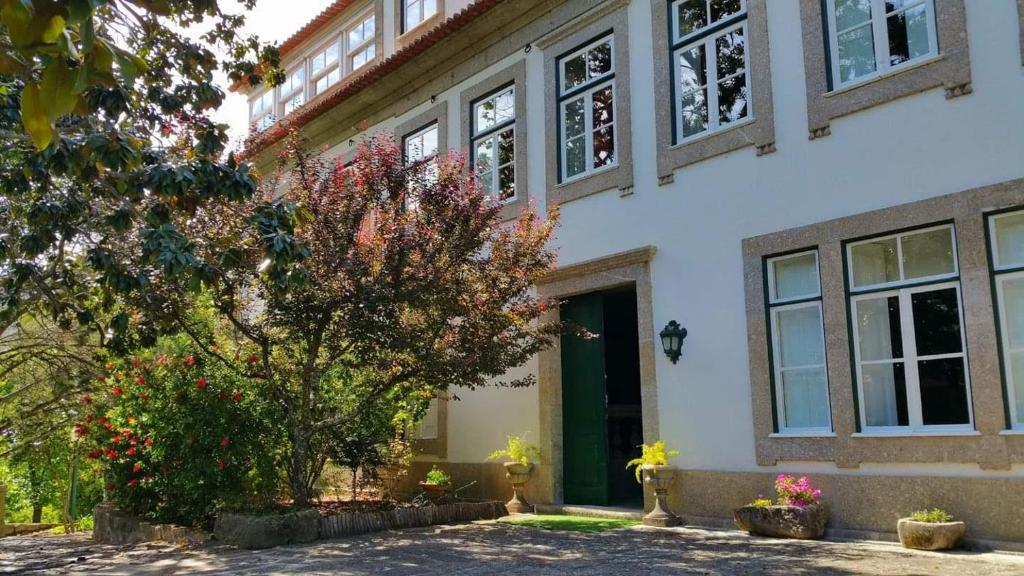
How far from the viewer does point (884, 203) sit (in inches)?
323

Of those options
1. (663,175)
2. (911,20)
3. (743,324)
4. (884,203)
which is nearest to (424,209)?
(663,175)

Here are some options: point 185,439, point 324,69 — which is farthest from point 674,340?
point 324,69

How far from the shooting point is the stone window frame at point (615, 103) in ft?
35.5

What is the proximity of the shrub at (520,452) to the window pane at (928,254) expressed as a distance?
524 cm

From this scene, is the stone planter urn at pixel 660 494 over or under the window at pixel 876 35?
under

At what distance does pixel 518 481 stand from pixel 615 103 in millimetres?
5112

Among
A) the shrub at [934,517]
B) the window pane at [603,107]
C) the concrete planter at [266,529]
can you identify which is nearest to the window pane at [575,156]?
the window pane at [603,107]

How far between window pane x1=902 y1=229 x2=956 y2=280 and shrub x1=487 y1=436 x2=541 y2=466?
206 inches

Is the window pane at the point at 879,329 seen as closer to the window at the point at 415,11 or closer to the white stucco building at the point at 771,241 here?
the white stucco building at the point at 771,241

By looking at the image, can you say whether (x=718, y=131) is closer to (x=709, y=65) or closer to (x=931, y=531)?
(x=709, y=65)

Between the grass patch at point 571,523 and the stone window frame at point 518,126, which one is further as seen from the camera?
the stone window frame at point 518,126

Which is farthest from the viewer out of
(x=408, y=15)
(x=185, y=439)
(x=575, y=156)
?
(x=408, y=15)

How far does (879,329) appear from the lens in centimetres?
823

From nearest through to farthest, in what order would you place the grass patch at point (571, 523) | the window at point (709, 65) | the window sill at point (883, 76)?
the window sill at point (883, 76) → the grass patch at point (571, 523) → the window at point (709, 65)
